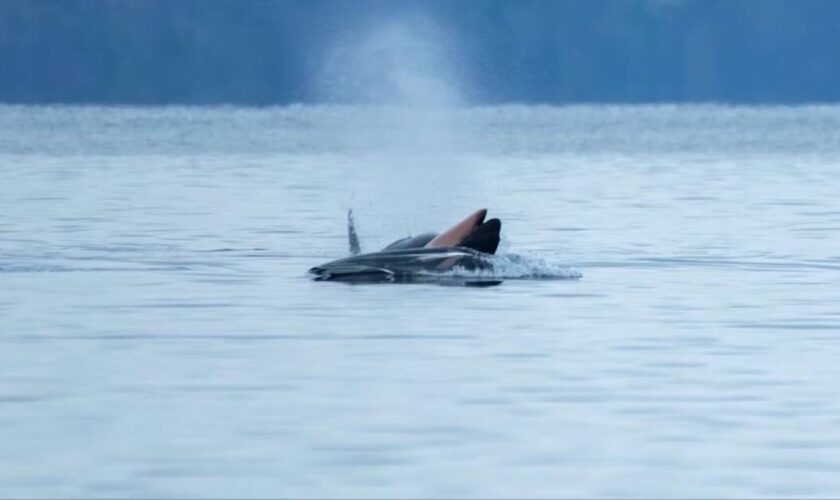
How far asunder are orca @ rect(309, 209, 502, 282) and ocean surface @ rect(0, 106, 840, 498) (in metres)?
0.50

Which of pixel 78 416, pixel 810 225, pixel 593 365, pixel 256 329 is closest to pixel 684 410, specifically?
pixel 593 365

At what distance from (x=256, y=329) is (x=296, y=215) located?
27.5 m

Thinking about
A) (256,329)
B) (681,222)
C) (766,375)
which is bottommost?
(766,375)

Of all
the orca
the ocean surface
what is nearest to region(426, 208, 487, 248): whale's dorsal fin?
the orca

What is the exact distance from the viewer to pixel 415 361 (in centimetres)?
2581

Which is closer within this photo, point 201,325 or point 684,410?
point 684,410

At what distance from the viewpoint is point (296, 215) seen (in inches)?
2207

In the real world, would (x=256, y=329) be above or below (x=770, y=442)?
above

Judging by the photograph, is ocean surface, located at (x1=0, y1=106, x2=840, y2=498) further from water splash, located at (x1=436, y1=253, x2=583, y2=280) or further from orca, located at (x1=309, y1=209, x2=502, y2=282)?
orca, located at (x1=309, y1=209, x2=502, y2=282)

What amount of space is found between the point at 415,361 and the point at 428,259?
351 inches

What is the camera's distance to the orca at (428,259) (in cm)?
3462

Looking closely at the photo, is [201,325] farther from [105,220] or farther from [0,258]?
[105,220]

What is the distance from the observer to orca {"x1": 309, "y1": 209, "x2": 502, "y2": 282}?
34.6 meters

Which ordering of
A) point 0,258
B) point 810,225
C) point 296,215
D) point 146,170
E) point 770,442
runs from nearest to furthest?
point 770,442
point 0,258
point 810,225
point 296,215
point 146,170
